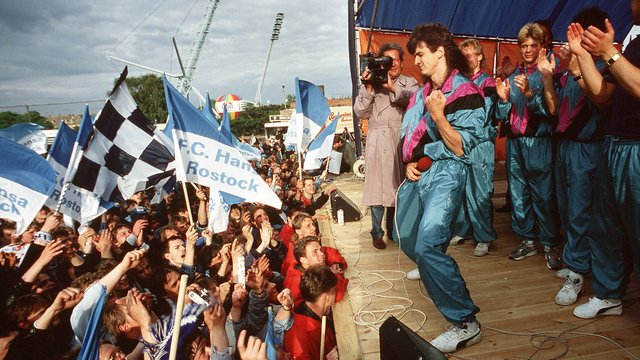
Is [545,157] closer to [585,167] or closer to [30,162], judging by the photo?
[585,167]

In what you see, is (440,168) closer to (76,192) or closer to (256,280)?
(256,280)

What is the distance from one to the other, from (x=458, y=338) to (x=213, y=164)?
2.46 metres

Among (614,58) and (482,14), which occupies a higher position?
(482,14)

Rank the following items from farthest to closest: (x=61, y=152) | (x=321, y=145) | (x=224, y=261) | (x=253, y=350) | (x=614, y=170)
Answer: (x=321, y=145), (x=61, y=152), (x=224, y=261), (x=614, y=170), (x=253, y=350)

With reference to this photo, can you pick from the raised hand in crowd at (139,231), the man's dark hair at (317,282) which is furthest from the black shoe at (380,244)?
the raised hand in crowd at (139,231)

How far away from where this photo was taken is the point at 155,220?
680 centimetres

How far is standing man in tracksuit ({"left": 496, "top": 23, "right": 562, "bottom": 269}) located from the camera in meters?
2.84

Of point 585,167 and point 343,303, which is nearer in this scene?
point 585,167

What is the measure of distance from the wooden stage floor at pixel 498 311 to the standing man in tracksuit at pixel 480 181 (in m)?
0.29

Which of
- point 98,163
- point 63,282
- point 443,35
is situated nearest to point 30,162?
point 98,163

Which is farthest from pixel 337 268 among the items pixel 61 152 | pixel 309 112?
pixel 61 152

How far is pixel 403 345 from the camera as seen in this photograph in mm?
1497

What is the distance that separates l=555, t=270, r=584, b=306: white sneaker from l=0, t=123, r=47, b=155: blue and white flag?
9236mm

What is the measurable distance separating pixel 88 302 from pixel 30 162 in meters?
2.85
